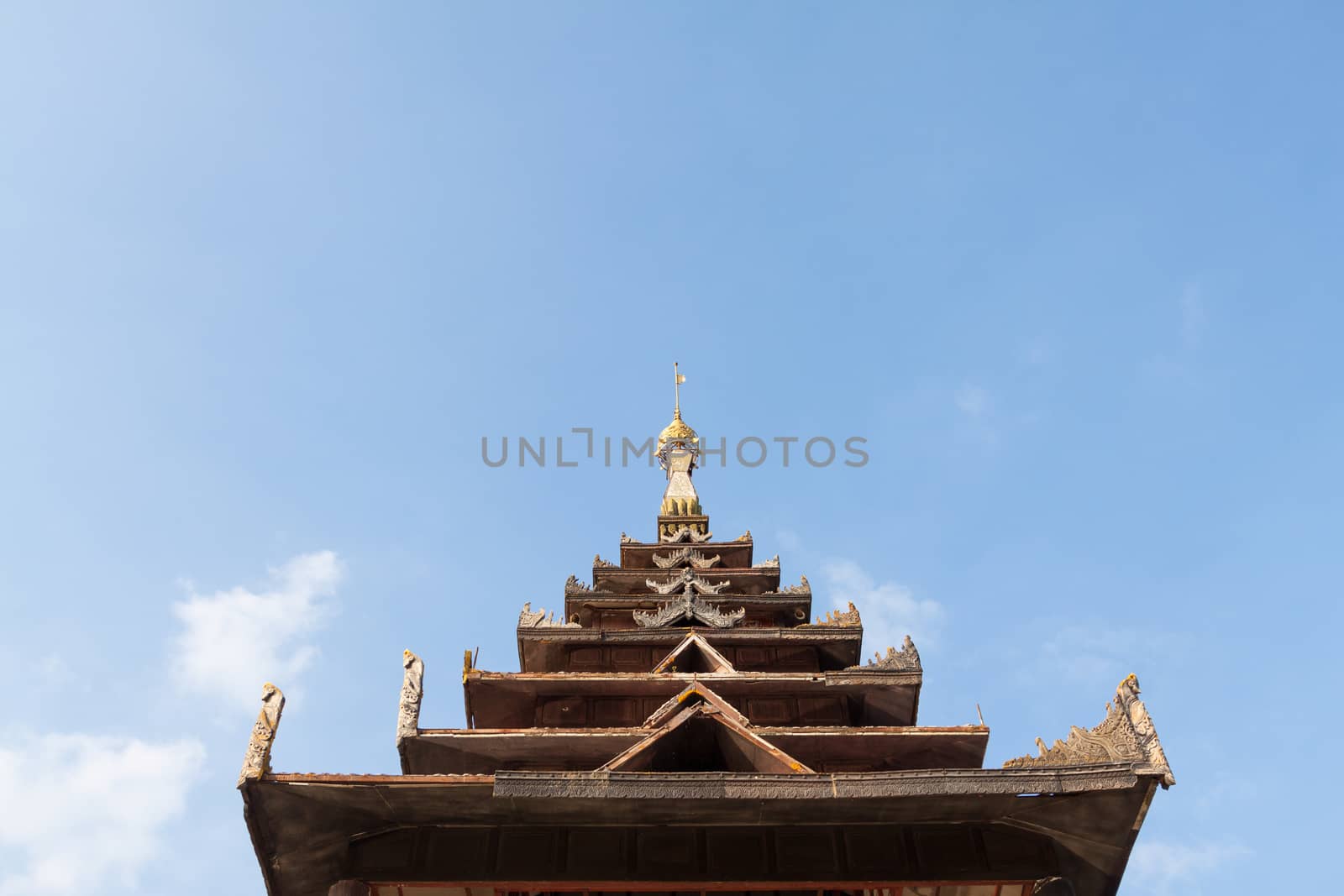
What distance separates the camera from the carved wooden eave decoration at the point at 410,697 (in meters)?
15.4

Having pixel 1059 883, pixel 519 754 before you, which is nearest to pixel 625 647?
pixel 519 754

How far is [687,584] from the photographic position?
1005 inches

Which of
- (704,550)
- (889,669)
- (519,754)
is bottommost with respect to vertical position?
(519,754)

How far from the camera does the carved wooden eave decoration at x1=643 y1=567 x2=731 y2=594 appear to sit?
2552 cm

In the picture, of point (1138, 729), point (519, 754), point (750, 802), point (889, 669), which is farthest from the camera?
point (889, 669)

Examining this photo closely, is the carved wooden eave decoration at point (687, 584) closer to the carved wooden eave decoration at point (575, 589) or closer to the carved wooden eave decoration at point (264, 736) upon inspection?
the carved wooden eave decoration at point (575, 589)

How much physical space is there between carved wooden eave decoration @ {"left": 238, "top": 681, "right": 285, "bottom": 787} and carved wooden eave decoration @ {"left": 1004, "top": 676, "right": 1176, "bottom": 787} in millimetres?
8064

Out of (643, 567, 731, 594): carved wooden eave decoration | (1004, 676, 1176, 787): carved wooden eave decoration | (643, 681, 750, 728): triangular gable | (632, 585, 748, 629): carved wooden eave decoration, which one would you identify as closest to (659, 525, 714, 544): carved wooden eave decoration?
(643, 567, 731, 594): carved wooden eave decoration

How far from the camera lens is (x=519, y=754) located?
52.1ft

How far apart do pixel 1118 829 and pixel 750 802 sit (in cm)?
414

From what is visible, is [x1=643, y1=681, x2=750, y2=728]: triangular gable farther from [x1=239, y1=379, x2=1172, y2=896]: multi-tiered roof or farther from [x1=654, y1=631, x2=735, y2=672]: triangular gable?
[x1=654, y1=631, x2=735, y2=672]: triangular gable

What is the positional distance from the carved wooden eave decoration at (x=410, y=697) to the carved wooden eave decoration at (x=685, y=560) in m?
13.5

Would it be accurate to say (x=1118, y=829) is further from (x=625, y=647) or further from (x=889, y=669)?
(x=625, y=647)

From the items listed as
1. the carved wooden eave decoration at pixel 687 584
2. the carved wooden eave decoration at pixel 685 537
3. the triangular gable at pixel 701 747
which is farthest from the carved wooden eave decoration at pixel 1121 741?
the carved wooden eave decoration at pixel 685 537
